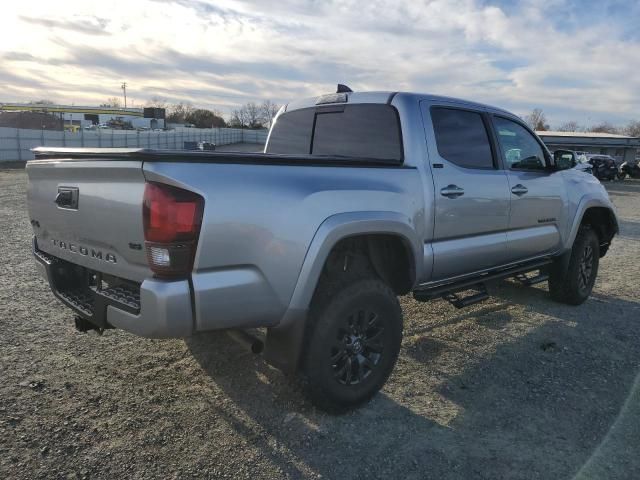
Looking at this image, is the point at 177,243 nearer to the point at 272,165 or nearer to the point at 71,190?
the point at 272,165

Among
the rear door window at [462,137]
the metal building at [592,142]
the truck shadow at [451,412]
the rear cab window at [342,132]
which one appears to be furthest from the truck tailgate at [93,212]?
the metal building at [592,142]

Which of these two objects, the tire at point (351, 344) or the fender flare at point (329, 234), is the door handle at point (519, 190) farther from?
the tire at point (351, 344)

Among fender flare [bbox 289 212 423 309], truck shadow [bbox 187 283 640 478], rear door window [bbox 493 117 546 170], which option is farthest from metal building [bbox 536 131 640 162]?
fender flare [bbox 289 212 423 309]

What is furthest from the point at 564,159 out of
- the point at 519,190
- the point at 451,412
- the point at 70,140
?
the point at 70,140

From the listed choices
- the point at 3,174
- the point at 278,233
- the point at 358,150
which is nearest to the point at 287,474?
the point at 278,233

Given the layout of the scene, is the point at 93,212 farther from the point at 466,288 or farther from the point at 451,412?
the point at 466,288

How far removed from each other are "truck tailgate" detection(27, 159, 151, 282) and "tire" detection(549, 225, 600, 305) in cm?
457

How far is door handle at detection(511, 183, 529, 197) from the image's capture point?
453 cm

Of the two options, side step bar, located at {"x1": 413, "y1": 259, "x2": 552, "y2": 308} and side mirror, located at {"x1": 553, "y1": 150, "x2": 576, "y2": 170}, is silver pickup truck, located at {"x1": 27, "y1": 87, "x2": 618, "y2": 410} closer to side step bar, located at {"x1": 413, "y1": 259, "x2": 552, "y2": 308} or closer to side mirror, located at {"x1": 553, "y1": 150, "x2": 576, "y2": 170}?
side step bar, located at {"x1": 413, "y1": 259, "x2": 552, "y2": 308}

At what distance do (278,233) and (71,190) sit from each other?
48.6 inches

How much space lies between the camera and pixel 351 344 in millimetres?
3197

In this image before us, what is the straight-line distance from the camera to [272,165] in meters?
2.71

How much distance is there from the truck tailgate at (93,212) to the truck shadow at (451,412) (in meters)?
1.20

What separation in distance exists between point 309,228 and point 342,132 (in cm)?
164
